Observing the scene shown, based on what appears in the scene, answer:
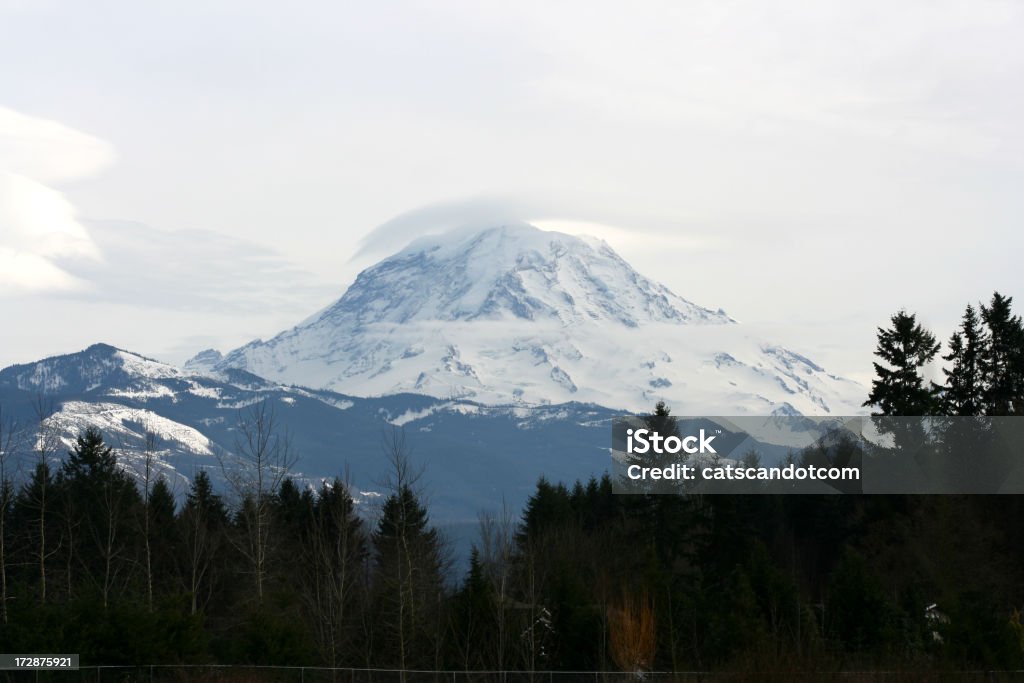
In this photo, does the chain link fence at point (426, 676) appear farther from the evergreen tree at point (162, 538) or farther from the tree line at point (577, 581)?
the evergreen tree at point (162, 538)

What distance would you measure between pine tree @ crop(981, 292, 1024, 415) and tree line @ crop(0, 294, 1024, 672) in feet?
0.40

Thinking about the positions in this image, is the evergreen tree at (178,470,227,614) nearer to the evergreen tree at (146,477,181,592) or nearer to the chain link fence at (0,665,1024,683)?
the evergreen tree at (146,477,181,592)

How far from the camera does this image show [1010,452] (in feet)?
200

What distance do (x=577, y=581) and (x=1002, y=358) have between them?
34403 mm

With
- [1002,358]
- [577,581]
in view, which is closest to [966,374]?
[1002,358]

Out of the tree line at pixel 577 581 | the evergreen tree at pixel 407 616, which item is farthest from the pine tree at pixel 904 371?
the evergreen tree at pixel 407 616

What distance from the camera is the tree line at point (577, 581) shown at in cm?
4209

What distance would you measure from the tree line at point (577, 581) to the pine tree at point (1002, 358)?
0.12 m

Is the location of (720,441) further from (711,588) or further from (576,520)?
(711,588)

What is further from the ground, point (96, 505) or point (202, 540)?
point (96, 505)

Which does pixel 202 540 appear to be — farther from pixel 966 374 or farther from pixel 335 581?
pixel 966 374

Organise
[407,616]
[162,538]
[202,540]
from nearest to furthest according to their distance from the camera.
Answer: [407,616], [202,540], [162,538]

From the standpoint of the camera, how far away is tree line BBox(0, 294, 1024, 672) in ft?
138

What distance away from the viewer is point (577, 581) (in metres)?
52.8
